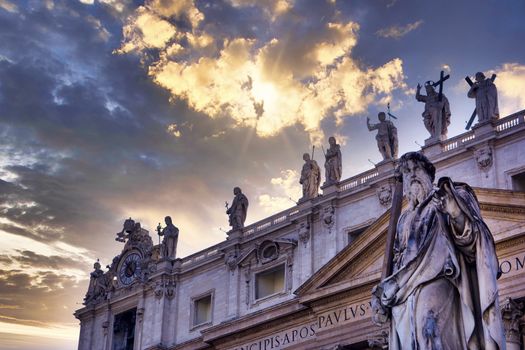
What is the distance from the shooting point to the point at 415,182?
776 cm

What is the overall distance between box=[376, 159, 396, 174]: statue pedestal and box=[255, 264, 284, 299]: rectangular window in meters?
5.73

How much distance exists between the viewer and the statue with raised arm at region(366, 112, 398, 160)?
100 ft

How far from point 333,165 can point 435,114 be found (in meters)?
4.82

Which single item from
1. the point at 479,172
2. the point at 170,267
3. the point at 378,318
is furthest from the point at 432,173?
the point at 170,267

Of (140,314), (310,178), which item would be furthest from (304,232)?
(140,314)

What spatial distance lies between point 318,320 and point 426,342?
23359 millimetres

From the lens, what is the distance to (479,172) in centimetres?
2745

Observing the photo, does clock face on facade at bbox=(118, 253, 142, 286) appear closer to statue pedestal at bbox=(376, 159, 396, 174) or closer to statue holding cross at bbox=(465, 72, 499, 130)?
statue pedestal at bbox=(376, 159, 396, 174)

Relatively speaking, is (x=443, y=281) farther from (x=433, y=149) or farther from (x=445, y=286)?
(x=433, y=149)

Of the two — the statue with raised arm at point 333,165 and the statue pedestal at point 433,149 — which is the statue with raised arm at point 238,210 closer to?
the statue with raised arm at point 333,165

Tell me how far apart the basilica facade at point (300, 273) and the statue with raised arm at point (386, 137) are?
524 mm

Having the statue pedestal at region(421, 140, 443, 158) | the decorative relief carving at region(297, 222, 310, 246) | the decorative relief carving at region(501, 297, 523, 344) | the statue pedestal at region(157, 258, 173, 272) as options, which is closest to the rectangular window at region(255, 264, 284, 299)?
the decorative relief carving at region(297, 222, 310, 246)

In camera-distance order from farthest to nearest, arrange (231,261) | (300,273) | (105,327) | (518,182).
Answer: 1. (105,327)
2. (231,261)
3. (300,273)
4. (518,182)

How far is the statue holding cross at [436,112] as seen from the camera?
29125mm
